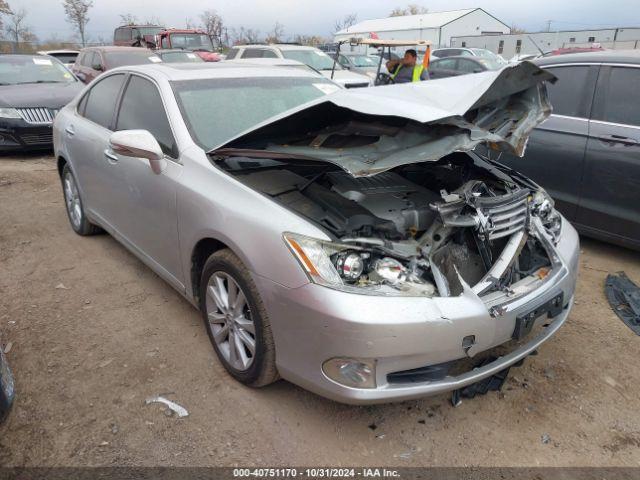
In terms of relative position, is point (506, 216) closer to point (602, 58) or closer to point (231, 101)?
point (231, 101)

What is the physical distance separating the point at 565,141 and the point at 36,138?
25.5ft

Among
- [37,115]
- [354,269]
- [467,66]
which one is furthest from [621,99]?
[467,66]

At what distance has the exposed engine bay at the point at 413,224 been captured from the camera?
2.23 metres

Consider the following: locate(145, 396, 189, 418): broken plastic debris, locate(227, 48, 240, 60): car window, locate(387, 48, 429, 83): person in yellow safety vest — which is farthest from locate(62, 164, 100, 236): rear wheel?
locate(227, 48, 240, 60): car window

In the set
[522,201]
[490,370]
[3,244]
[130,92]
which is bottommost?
[3,244]

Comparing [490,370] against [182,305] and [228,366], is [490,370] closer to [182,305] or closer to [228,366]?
[228,366]

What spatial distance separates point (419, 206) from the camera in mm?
2705

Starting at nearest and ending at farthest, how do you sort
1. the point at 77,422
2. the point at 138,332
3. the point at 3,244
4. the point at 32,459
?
the point at 32,459 < the point at 77,422 < the point at 138,332 < the point at 3,244

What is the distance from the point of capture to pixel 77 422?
250cm

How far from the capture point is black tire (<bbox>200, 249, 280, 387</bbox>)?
93.7 inches

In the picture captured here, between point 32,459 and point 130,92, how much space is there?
253cm

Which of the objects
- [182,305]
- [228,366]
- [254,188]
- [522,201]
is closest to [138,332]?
[182,305]

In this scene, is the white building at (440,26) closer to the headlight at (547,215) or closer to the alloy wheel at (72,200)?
the alloy wheel at (72,200)

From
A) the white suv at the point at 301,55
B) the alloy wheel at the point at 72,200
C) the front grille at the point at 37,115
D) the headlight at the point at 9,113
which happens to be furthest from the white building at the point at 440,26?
the alloy wheel at the point at 72,200
